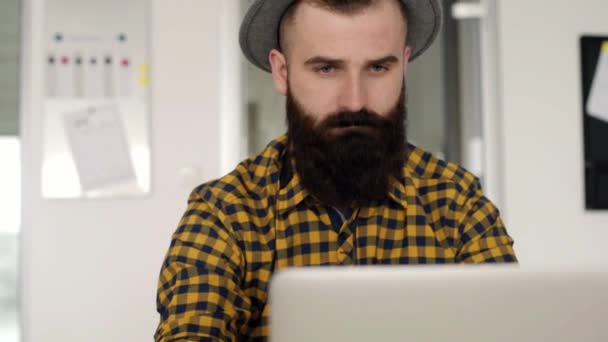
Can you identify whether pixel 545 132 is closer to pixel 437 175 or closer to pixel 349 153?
pixel 437 175

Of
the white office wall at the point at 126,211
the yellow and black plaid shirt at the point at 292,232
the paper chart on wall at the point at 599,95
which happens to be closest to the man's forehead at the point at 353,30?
the yellow and black plaid shirt at the point at 292,232

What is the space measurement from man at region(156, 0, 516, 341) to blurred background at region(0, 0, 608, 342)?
1358mm

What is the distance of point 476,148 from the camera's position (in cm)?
272

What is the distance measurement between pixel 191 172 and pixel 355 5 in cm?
152

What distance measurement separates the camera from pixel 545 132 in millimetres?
2617

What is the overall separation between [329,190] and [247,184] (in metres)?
0.14

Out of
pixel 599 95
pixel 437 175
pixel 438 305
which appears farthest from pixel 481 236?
pixel 599 95

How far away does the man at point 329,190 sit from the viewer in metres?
1.00

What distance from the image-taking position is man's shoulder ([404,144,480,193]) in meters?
1.13

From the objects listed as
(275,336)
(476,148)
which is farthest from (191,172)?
(275,336)

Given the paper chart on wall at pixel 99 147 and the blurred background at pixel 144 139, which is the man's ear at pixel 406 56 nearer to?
the blurred background at pixel 144 139

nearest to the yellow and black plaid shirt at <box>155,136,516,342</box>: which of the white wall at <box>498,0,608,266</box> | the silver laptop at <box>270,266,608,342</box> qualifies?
the silver laptop at <box>270,266,608,342</box>

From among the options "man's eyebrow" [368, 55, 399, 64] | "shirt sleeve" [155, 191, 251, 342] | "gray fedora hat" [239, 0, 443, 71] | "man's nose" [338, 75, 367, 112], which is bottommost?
"shirt sleeve" [155, 191, 251, 342]

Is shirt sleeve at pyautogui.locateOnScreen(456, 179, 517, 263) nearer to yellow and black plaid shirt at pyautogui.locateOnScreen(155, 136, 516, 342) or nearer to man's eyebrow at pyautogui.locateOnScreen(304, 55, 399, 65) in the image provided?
yellow and black plaid shirt at pyautogui.locateOnScreen(155, 136, 516, 342)
